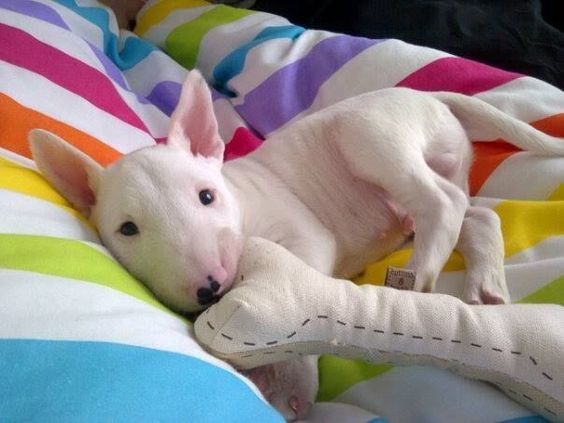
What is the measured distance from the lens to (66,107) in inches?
55.8

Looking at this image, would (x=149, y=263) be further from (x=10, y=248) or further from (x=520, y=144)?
(x=520, y=144)

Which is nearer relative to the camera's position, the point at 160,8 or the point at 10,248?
the point at 10,248

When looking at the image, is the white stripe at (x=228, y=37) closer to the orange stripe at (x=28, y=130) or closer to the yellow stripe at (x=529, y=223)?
the orange stripe at (x=28, y=130)

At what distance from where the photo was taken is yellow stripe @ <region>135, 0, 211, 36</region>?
7.20ft

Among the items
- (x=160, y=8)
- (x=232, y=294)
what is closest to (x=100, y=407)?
(x=232, y=294)

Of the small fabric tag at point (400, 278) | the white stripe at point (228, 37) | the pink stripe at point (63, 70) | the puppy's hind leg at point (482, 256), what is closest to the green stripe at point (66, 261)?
the small fabric tag at point (400, 278)

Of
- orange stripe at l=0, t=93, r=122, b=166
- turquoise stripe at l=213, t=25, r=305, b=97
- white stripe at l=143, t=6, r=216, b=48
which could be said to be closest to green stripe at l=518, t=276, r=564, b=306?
orange stripe at l=0, t=93, r=122, b=166

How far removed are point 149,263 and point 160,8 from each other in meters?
1.42

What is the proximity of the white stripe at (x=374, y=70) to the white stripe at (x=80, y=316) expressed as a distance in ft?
3.04

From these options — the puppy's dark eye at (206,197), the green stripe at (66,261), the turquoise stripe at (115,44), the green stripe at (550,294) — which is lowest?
the turquoise stripe at (115,44)

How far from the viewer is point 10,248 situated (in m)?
0.88

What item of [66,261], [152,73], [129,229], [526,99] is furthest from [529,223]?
[152,73]

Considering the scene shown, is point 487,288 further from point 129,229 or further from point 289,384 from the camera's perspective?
point 129,229

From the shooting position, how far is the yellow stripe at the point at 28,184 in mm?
1037
